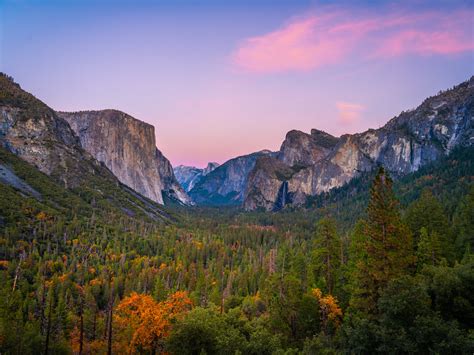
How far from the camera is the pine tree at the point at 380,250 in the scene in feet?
103

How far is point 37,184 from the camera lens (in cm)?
18262

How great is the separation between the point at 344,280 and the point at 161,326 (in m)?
23.3

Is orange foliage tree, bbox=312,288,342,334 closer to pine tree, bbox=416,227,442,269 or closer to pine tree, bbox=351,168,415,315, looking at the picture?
pine tree, bbox=351,168,415,315

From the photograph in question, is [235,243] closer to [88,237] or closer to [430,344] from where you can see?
[88,237]

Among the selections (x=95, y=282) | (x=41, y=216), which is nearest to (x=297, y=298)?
(x=95, y=282)

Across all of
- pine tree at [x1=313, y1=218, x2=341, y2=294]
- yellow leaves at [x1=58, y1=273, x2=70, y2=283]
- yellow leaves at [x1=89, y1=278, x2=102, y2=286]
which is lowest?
yellow leaves at [x1=89, y1=278, x2=102, y2=286]

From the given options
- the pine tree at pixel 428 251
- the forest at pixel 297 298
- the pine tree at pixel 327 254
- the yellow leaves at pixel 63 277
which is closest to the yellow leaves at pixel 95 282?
the forest at pixel 297 298

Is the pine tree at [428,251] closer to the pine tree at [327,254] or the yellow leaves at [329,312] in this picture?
the pine tree at [327,254]

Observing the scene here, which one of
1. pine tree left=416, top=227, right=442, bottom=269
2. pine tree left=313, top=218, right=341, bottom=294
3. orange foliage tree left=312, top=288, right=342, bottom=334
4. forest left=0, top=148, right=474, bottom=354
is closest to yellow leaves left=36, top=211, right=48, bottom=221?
forest left=0, top=148, right=474, bottom=354

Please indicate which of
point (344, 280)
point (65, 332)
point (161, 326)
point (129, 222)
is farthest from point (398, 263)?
point (129, 222)

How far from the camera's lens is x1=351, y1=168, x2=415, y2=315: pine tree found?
103 ft

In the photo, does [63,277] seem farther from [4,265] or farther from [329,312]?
[329,312]

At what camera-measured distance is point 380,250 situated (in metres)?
32.4

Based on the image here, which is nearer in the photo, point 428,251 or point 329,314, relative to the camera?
point 329,314
